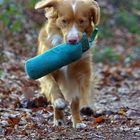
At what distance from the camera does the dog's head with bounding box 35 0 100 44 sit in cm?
649

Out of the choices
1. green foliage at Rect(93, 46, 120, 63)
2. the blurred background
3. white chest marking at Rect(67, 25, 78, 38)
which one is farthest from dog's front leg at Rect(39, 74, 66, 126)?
green foliage at Rect(93, 46, 120, 63)

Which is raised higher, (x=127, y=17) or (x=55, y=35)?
(x=55, y=35)

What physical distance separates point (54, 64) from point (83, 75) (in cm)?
61

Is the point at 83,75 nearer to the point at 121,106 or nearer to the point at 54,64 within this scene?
the point at 54,64

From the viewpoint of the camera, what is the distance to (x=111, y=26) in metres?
18.3

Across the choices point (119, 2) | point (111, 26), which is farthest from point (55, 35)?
point (119, 2)

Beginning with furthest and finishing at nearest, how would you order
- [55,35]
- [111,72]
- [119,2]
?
[119,2], [111,72], [55,35]

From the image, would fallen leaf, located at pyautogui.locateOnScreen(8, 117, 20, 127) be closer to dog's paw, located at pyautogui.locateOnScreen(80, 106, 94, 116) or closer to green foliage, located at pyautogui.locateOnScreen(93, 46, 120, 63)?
dog's paw, located at pyautogui.locateOnScreen(80, 106, 94, 116)

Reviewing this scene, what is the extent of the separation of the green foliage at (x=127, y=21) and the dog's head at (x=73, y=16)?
11567mm

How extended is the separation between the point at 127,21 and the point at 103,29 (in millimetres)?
1604

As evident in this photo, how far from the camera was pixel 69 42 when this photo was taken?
6.51m

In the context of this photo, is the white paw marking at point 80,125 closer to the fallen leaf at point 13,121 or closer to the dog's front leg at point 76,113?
the dog's front leg at point 76,113

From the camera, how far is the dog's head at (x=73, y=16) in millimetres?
6492

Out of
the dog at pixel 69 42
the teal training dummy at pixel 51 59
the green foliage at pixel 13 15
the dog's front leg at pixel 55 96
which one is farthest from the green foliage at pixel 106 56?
the teal training dummy at pixel 51 59
